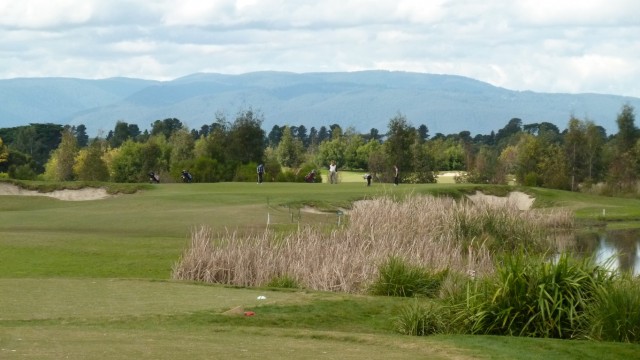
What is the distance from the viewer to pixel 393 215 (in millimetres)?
31031

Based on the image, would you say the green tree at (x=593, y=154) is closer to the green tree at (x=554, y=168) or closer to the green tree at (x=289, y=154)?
the green tree at (x=554, y=168)

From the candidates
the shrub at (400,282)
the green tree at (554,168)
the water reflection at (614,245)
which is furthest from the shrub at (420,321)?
the green tree at (554,168)

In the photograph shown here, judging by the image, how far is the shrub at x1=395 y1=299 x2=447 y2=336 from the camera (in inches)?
640

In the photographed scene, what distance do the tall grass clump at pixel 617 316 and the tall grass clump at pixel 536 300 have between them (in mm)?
328

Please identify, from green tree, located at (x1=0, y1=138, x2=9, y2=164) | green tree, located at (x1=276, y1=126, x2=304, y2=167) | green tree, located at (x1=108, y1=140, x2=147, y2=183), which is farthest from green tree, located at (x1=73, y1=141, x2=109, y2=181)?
green tree, located at (x1=276, y1=126, x2=304, y2=167)

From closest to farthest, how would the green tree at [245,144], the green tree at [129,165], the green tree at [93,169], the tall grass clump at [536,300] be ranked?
the tall grass clump at [536,300]
the green tree at [245,144]
the green tree at [93,169]
the green tree at [129,165]

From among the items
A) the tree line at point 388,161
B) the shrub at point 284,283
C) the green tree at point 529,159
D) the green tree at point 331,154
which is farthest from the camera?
the green tree at point 331,154

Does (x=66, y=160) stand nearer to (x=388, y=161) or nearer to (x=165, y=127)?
(x=388, y=161)

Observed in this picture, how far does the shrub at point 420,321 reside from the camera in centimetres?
1627

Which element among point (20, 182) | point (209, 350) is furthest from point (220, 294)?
point (20, 182)

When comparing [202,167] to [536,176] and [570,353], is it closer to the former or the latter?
[536,176]

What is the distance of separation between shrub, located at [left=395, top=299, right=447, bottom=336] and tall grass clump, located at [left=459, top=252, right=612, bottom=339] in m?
0.44

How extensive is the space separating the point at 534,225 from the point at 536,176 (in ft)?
154

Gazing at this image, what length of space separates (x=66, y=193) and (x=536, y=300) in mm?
39630
